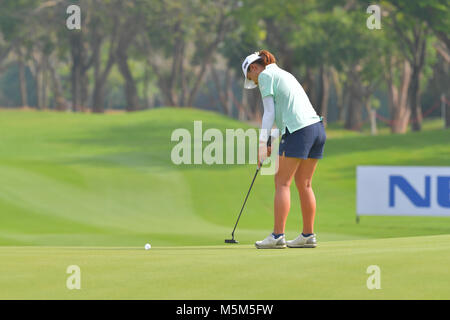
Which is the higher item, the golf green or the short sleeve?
the short sleeve

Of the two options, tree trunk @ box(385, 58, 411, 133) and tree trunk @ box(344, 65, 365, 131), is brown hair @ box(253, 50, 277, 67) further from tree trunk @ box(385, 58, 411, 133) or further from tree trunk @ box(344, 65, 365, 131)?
tree trunk @ box(344, 65, 365, 131)

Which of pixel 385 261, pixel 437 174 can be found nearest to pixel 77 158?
pixel 437 174

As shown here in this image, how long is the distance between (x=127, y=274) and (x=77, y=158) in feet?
78.6

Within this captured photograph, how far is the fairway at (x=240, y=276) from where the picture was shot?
241 inches

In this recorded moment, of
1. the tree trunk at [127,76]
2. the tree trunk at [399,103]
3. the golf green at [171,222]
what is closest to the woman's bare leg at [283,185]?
the golf green at [171,222]

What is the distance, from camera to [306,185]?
9266 millimetres

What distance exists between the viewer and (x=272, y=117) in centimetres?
895

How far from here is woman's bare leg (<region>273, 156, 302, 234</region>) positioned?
9047 millimetres

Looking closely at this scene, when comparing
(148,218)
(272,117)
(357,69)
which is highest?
(357,69)

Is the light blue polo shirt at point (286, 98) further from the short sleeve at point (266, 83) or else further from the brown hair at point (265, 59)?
the brown hair at point (265, 59)

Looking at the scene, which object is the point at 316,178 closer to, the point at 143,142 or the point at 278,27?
the point at 143,142

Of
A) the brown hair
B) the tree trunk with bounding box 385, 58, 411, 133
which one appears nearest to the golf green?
the brown hair

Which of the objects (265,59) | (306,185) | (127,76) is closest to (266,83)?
(265,59)

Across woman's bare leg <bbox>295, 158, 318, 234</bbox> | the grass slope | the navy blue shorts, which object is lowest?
the grass slope
